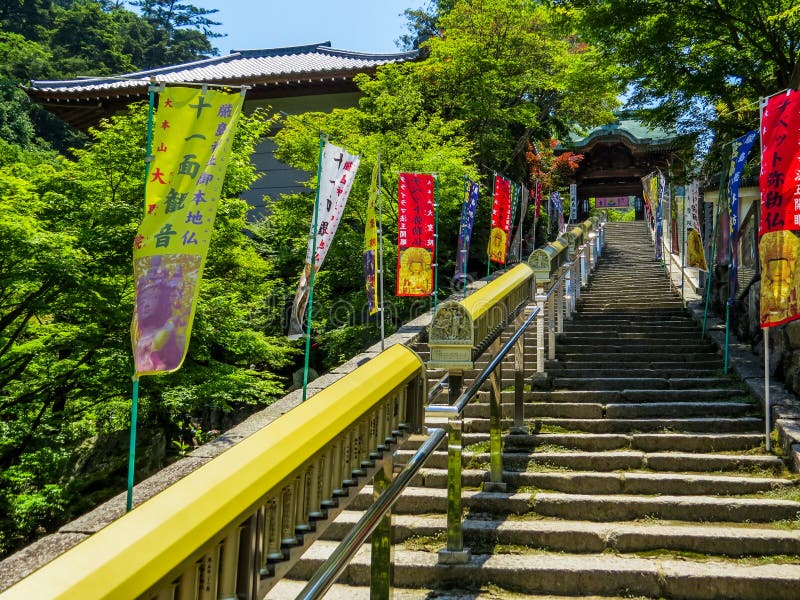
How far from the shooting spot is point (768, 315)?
5.99 metres

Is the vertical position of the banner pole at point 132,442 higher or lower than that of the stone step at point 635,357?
lower

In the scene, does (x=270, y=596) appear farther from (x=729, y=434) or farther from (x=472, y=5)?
(x=472, y=5)

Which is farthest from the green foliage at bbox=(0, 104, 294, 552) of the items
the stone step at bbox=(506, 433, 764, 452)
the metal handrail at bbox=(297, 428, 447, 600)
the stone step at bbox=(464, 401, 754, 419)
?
the metal handrail at bbox=(297, 428, 447, 600)

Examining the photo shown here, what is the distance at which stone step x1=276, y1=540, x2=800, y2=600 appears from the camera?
13.4 feet

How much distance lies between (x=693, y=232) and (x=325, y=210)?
580cm

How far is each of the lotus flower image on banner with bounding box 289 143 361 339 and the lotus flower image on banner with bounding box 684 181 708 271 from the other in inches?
214

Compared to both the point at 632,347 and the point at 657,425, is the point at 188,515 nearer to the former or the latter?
the point at 657,425

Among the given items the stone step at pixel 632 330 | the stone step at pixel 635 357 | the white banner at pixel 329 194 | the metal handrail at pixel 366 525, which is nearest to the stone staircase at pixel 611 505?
the stone step at pixel 635 357

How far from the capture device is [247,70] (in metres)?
27.2

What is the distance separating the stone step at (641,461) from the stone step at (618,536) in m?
0.84

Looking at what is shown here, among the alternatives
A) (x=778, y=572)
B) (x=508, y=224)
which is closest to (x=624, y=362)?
(x=778, y=572)

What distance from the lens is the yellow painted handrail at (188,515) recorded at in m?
1.21

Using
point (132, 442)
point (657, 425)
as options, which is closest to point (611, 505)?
point (657, 425)

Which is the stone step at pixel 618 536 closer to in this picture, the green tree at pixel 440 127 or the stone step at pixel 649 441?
the stone step at pixel 649 441
